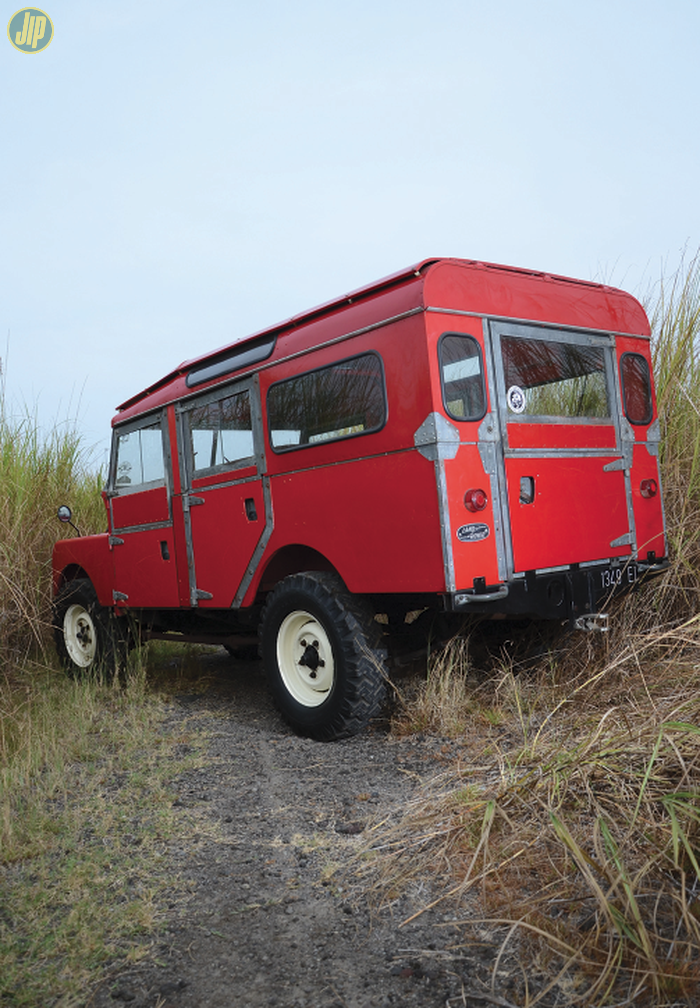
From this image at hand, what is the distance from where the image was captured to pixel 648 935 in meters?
2.09

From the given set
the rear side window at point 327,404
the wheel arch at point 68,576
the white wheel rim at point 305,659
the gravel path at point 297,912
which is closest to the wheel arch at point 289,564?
the white wheel rim at point 305,659

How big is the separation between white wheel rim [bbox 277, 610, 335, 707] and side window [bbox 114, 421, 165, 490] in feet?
6.13

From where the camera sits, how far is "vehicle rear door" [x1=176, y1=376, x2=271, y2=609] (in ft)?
16.8

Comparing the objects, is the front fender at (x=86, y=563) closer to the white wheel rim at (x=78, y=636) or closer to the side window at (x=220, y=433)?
the white wheel rim at (x=78, y=636)

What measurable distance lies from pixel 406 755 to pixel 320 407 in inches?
78.5

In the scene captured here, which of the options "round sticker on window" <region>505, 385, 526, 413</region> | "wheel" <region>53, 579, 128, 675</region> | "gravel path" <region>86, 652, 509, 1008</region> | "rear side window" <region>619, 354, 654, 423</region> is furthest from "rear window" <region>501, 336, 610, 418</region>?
"wheel" <region>53, 579, 128, 675</region>

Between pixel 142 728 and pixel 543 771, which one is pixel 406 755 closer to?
pixel 543 771

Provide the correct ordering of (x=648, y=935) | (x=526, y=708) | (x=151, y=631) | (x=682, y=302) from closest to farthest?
(x=648, y=935)
(x=526, y=708)
(x=682, y=302)
(x=151, y=631)

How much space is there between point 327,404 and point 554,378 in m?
1.34

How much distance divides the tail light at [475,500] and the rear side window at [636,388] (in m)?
1.53

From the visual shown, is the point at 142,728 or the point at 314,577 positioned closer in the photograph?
the point at 314,577

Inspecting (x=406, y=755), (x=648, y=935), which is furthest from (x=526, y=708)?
(x=648, y=935)

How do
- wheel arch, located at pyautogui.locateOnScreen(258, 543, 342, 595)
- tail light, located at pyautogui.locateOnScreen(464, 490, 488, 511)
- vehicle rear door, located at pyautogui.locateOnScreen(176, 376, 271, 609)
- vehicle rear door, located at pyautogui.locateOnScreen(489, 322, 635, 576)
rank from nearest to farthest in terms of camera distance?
tail light, located at pyautogui.locateOnScreen(464, 490, 488, 511), vehicle rear door, located at pyautogui.locateOnScreen(489, 322, 635, 576), wheel arch, located at pyautogui.locateOnScreen(258, 543, 342, 595), vehicle rear door, located at pyautogui.locateOnScreen(176, 376, 271, 609)

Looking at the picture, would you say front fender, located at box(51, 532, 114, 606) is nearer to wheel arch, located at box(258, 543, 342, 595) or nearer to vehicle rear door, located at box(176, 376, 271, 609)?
vehicle rear door, located at box(176, 376, 271, 609)
